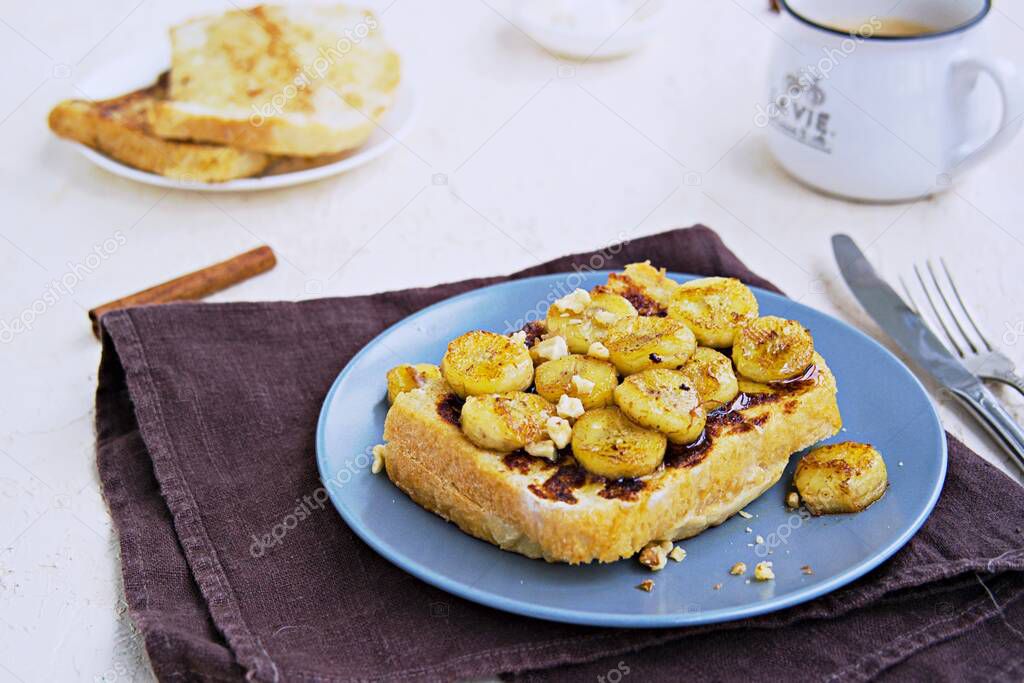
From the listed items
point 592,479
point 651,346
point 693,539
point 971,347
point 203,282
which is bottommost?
point 203,282

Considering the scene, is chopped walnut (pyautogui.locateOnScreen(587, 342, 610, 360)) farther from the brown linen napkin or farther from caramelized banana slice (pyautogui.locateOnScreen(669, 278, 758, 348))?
the brown linen napkin

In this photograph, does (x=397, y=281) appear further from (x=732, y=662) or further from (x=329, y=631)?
(x=732, y=662)

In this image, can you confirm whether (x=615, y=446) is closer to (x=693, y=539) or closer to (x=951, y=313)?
(x=693, y=539)

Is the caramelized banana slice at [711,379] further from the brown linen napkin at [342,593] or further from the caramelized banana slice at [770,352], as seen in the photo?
the brown linen napkin at [342,593]

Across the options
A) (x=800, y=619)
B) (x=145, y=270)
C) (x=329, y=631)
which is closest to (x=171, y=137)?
(x=145, y=270)

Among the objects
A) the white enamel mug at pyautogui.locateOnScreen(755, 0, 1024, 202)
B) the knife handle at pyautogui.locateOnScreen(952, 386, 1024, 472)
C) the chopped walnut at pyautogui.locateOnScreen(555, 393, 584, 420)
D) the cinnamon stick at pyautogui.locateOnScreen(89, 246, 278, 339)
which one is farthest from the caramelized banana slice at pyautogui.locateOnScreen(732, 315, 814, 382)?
the cinnamon stick at pyautogui.locateOnScreen(89, 246, 278, 339)

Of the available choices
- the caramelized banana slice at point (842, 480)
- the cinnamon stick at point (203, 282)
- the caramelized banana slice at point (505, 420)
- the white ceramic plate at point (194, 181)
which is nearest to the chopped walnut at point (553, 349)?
the caramelized banana slice at point (505, 420)

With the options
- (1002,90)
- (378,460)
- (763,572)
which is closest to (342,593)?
(378,460)
